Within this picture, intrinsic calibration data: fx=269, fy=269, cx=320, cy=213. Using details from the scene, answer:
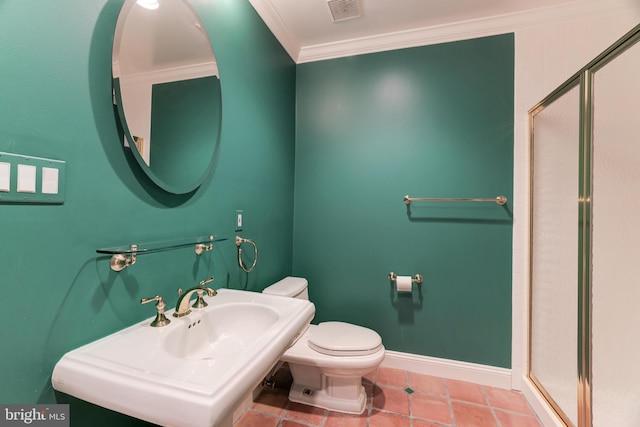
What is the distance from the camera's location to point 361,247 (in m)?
2.06

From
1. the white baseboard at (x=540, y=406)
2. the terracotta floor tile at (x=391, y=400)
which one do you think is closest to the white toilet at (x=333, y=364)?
the terracotta floor tile at (x=391, y=400)

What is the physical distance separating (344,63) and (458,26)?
82 cm

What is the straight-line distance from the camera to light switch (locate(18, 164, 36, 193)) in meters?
0.62

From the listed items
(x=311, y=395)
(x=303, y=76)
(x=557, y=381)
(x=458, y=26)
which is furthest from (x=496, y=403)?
(x=303, y=76)

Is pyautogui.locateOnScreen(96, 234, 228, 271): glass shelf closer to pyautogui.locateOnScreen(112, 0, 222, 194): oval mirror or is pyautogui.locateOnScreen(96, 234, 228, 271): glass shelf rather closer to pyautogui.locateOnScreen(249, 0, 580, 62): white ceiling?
pyautogui.locateOnScreen(112, 0, 222, 194): oval mirror

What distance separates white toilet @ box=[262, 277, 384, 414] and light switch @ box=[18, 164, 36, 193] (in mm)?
1198

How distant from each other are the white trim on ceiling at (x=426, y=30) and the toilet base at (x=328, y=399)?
231cm

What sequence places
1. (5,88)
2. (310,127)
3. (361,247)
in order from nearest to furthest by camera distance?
1. (5,88)
2. (361,247)
3. (310,127)

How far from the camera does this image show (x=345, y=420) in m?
1.45

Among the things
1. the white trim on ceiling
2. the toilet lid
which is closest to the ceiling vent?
the white trim on ceiling

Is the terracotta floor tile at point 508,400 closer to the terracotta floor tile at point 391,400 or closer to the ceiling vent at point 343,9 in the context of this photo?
the terracotta floor tile at point 391,400

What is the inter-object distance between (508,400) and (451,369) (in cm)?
33

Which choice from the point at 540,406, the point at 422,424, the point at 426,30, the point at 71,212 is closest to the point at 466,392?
the point at 540,406

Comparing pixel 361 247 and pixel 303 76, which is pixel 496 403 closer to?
pixel 361 247
